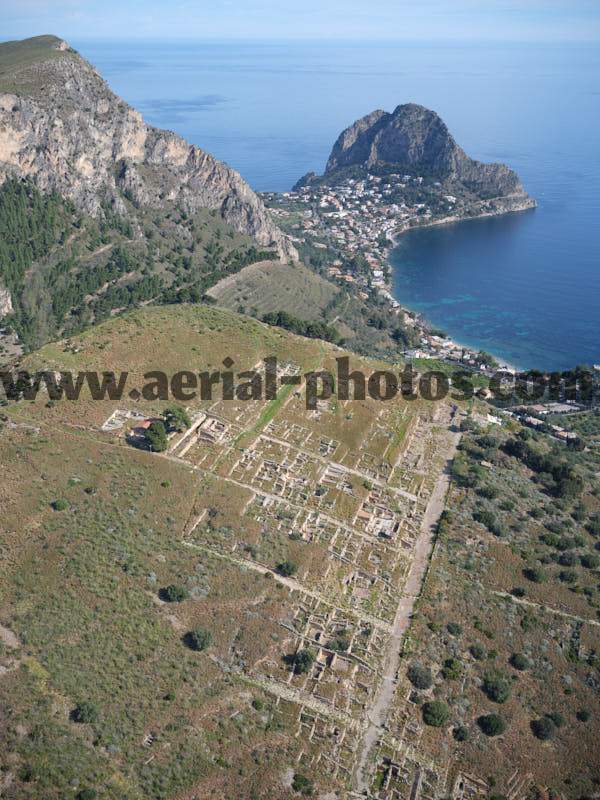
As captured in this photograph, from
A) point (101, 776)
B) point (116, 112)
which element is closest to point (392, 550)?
point (101, 776)

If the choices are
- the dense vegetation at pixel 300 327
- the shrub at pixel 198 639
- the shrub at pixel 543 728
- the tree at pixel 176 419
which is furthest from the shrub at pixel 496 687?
the dense vegetation at pixel 300 327

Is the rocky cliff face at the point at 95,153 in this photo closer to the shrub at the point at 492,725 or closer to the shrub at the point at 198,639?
the shrub at the point at 198,639

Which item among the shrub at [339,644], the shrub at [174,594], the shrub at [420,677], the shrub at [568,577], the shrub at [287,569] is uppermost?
the shrub at [174,594]

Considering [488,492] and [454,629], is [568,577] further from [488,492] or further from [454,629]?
[454,629]

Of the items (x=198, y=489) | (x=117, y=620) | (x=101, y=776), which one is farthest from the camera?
(x=198, y=489)

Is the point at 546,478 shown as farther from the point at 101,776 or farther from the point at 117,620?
the point at 101,776

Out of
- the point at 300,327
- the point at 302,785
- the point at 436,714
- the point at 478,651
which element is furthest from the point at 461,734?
the point at 300,327
